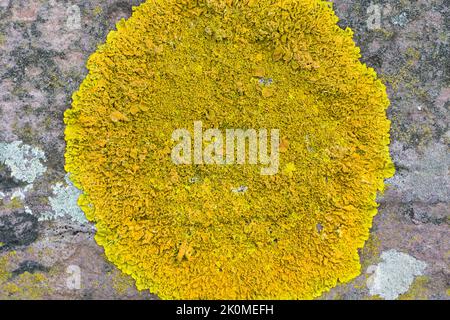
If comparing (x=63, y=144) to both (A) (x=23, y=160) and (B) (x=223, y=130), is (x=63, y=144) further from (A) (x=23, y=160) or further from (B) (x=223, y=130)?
(B) (x=223, y=130)

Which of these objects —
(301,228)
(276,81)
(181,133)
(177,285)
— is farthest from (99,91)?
(301,228)

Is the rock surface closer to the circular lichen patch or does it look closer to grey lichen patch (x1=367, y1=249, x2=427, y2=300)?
grey lichen patch (x1=367, y1=249, x2=427, y2=300)

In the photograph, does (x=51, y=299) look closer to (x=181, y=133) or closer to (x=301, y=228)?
(x=181, y=133)

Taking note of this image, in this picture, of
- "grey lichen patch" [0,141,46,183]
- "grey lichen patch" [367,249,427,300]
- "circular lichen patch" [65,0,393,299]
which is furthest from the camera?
"grey lichen patch" [367,249,427,300]

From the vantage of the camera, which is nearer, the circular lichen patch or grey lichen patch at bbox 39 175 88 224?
the circular lichen patch

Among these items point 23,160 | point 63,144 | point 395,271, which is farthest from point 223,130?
point 395,271

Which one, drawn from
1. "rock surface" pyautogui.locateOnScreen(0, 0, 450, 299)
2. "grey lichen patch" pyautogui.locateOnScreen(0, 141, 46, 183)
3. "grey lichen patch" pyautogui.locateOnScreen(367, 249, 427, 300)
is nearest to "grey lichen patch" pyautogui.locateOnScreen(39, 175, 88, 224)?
"rock surface" pyautogui.locateOnScreen(0, 0, 450, 299)
